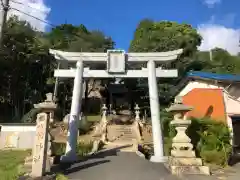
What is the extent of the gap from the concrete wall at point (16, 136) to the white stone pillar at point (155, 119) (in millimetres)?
11168

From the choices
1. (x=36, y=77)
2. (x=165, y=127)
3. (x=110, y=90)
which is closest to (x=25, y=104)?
(x=36, y=77)

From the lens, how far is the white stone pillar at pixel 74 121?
13.6 m

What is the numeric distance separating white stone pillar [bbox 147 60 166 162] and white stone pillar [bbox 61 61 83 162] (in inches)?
167

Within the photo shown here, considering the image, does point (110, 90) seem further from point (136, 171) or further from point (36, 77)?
point (136, 171)

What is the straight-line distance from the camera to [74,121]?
1433cm

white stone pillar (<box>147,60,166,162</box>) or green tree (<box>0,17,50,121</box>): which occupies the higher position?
green tree (<box>0,17,50,121</box>)

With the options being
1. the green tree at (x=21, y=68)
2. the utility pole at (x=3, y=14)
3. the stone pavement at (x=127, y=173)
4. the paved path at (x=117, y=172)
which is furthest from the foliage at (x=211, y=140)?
the green tree at (x=21, y=68)

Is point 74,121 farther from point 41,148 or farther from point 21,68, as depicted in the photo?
point 21,68

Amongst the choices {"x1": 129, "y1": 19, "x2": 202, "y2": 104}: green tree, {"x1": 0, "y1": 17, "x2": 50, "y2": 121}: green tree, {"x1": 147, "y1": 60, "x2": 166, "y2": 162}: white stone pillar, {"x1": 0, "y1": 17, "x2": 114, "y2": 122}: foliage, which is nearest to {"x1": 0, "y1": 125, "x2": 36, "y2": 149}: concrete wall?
{"x1": 0, "y1": 17, "x2": 114, "y2": 122}: foliage

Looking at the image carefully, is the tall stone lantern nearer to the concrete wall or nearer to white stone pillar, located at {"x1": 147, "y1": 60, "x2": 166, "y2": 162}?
white stone pillar, located at {"x1": 147, "y1": 60, "x2": 166, "y2": 162}

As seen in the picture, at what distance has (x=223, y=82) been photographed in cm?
2056

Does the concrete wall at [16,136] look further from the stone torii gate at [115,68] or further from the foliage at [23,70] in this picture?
the foliage at [23,70]

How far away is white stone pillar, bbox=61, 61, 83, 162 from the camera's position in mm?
13586

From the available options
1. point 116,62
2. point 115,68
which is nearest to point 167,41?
point 116,62
